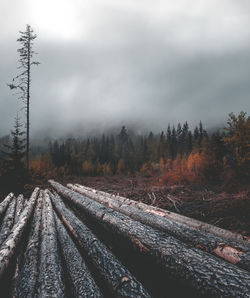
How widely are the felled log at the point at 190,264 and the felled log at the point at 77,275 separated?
0.80m

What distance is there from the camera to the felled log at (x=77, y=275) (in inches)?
65.0

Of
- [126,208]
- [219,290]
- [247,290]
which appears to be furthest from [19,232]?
[247,290]

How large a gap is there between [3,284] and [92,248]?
45.5 inches

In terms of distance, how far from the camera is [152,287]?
2.11 m

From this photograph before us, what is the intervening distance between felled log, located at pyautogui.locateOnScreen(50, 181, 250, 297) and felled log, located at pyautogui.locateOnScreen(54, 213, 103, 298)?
799 mm

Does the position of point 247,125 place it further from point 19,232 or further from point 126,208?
point 19,232

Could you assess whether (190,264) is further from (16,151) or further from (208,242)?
(16,151)

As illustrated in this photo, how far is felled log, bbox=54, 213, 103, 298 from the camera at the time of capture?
165 cm

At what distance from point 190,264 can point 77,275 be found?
1403 mm

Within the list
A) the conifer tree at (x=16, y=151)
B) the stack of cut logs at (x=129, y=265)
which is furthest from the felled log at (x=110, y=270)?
the conifer tree at (x=16, y=151)

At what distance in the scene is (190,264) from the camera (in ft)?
5.75

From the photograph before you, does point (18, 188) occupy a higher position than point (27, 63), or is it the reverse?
point (27, 63)

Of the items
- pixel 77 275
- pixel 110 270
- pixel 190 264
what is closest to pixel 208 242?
pixel 190 264

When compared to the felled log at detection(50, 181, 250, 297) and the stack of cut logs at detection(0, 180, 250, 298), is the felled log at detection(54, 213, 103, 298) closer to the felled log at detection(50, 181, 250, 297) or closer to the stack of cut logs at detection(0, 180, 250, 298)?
the stack of cut logs at detection(0, 180, 250, 298)
